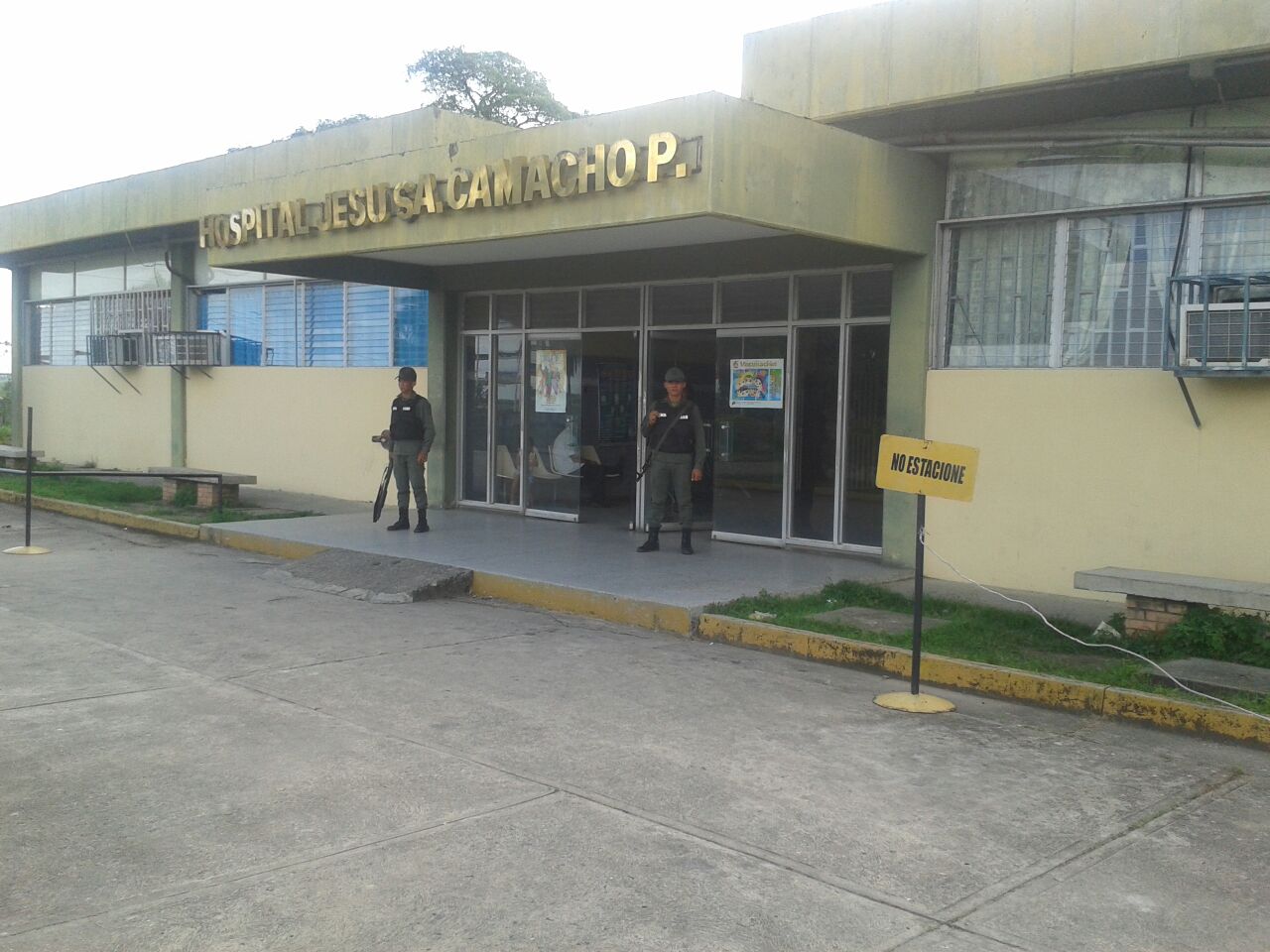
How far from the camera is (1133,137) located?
9.61 metres

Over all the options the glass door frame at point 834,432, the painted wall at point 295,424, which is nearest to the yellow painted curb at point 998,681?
the glass door frame at point 834,432

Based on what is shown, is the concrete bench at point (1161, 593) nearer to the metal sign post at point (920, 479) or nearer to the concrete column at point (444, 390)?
the metal sign post at point (920, 479)

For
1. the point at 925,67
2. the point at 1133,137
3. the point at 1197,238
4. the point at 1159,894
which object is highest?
the point at 925,67

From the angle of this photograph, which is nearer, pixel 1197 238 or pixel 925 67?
pixel 1197 238

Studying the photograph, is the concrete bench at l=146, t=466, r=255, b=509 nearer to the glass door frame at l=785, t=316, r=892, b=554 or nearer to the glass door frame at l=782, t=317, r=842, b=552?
the glass door frame at l=782, t=317, r=842, b=552

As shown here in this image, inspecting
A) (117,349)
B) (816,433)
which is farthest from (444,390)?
(117,349)

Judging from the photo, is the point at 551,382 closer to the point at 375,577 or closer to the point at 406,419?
the point at 406,419

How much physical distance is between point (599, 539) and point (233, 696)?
6.42 meters

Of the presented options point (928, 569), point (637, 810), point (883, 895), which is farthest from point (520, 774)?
point (928, 569)

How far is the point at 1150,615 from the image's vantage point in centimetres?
826

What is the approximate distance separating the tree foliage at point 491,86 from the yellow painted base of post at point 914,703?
4213 centimetres

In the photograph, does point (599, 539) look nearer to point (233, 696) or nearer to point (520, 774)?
point (233, 696)

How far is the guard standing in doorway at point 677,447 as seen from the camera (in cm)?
1184

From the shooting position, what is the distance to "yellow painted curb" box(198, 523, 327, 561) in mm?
12508
